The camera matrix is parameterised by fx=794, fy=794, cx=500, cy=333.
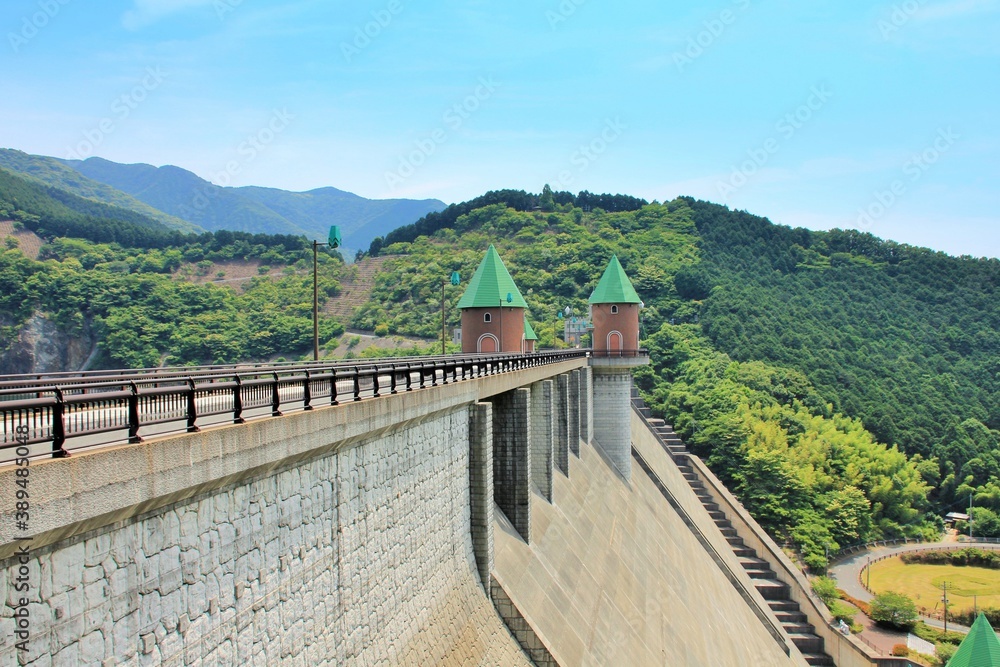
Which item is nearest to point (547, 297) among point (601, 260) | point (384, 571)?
point (601, 260)

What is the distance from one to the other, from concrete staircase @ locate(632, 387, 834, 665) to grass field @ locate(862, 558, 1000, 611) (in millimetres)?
18115

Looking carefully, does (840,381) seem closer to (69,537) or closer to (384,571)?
(384,571)

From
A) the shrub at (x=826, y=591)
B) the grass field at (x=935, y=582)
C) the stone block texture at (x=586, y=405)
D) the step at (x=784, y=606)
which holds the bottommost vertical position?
the grass field at (x=935, y=582)

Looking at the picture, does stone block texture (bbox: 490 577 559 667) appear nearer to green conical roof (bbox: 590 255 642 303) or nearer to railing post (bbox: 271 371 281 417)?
railing post (bbox: 271 371 281 417)

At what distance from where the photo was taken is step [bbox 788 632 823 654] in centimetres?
4219

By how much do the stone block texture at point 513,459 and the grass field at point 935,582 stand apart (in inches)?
2016

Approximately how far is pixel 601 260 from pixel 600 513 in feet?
303

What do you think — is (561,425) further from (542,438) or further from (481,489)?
(481,489)

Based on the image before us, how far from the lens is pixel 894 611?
52.6 metres

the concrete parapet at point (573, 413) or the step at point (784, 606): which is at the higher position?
the concrete parapet at point (573, 413)

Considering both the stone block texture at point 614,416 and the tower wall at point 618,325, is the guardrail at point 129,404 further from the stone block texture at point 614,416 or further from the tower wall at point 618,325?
the tower wall at point 618,325

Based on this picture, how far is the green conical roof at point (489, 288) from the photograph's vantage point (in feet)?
128

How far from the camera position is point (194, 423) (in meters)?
7.21

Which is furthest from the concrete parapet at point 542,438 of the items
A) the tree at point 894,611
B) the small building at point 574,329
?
the small building at point 574,329
